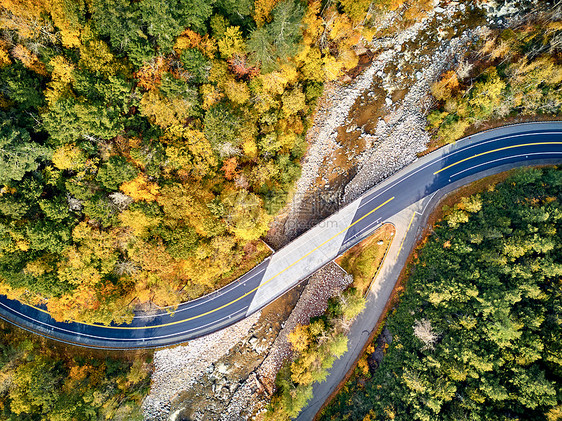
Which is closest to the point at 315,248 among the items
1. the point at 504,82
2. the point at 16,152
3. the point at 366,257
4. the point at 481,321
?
the point at 366,257

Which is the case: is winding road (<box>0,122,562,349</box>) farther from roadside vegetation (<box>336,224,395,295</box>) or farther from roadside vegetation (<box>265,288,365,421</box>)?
roadside vegetation (<box>265,288,365,421</box>)

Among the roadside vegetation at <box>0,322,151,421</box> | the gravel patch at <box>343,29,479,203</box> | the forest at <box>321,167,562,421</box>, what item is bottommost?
the roadside vegetation at <box>0,322,151,421</box>

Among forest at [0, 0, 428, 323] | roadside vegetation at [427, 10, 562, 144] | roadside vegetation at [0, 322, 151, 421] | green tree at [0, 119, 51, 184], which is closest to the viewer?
green tree at [0, 119, 51, 184]

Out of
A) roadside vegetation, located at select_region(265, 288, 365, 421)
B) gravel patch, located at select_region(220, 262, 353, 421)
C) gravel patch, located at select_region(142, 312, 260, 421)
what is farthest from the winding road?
roadside vegetation, located at select_region(265, 288, 365, 421)

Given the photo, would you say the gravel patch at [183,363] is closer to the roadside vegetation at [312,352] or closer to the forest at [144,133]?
the roadside vegetation at [312,352]

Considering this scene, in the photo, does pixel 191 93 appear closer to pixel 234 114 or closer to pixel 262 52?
pixel 234 114

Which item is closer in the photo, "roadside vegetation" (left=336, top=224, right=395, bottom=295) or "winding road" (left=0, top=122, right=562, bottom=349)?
"winding road" (left=0, top=122, right=562, bottom=349)

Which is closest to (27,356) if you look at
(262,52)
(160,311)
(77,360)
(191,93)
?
(77,360)
